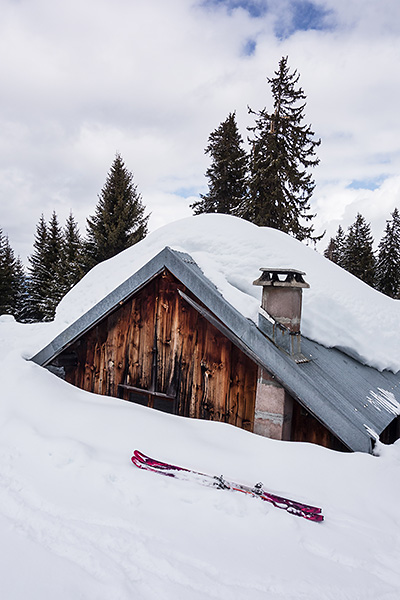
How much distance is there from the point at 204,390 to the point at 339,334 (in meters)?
2.77

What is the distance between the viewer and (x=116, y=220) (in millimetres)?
26781

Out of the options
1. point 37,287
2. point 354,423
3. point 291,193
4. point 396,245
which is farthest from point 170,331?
point 396,245

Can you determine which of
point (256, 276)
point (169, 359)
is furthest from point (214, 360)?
point (256, 276)

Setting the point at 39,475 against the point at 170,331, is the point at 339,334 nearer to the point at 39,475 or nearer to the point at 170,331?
the point at 170,331

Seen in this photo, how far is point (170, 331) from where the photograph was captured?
4.96 metres

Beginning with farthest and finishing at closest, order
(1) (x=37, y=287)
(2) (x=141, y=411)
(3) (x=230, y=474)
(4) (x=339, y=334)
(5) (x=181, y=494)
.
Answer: (1) (x=37, y=287)
(4) (x=339, y=334)
(2) (x=141, y=411)
(3) (x=230, y=474)
(5) (x=181, y=494)

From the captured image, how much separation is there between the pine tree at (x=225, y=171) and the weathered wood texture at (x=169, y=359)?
2422cm

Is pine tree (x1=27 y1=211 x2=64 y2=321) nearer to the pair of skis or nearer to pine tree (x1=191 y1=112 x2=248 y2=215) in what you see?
pine tree (x1=191 y1=112 x2=248 y2=215)

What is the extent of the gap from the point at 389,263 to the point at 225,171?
64.2 ft

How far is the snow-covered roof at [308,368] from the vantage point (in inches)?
146

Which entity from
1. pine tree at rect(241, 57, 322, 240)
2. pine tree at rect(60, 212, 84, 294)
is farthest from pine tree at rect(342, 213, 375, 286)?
pine tree at rect(60, 212, 84, 294)

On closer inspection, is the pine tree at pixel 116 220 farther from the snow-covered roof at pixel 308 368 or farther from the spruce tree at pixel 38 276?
the snow-covered roof at pixel 308 368

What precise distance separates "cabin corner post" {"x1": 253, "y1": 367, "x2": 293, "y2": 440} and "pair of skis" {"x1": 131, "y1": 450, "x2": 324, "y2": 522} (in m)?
1.02

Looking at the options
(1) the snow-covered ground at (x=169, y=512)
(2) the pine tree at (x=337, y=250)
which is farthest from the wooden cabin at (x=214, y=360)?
(2) the pine tree at (x=337, y=250)
